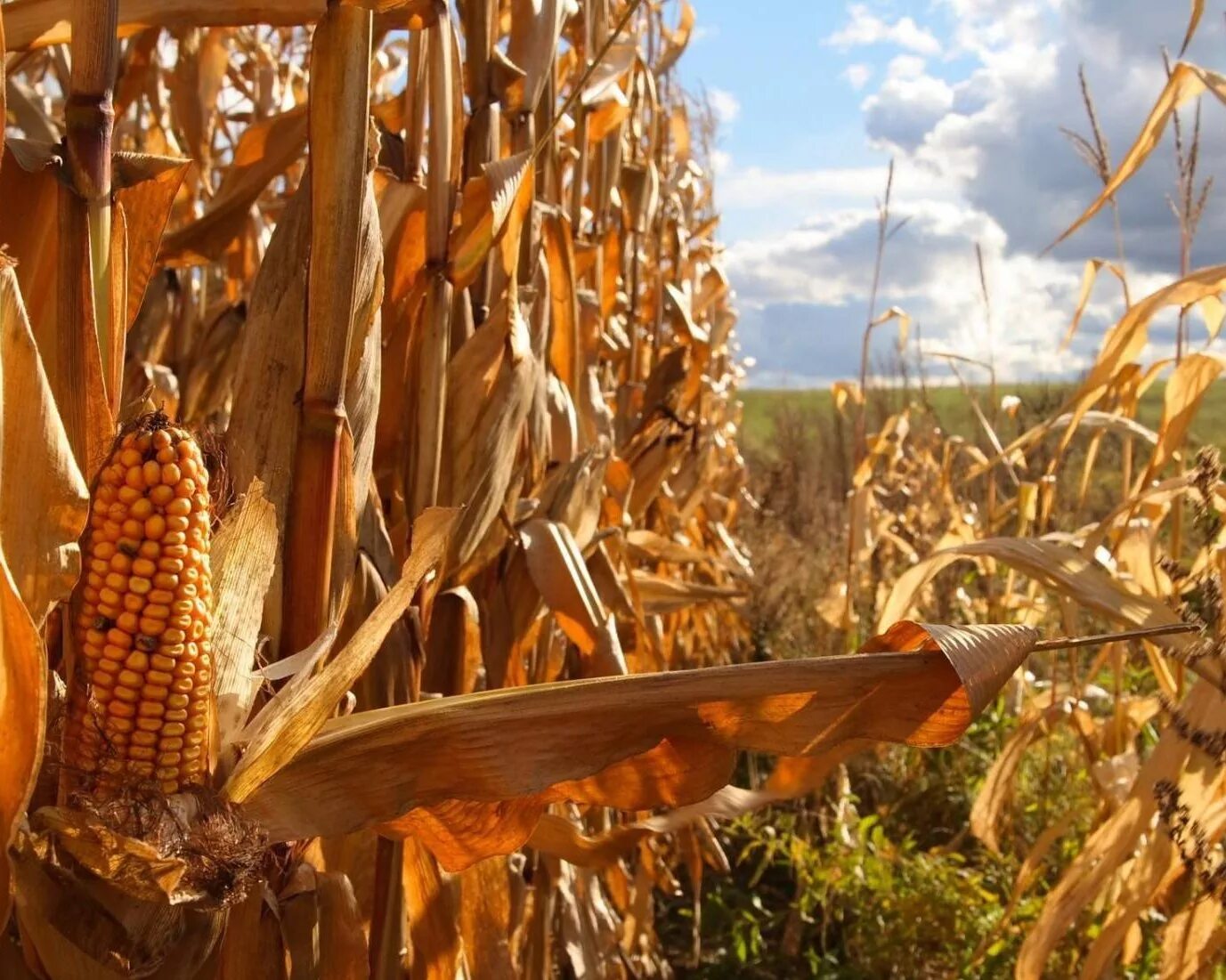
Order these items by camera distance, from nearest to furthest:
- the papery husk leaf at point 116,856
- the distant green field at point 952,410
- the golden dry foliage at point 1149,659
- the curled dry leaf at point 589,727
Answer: the papery husk leaf at point 116,856 → the curled dry leaf at point 589,727 → the golden dry foliage at point 1149,659 → the distant green field at point 952,410

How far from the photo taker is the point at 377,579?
110 centimetres

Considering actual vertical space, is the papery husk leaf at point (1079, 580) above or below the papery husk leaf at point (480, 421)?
below

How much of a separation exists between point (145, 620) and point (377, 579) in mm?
413

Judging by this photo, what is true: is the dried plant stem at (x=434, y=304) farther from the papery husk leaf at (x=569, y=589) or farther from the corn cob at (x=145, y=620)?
the corn cob at (x=145, y=620)

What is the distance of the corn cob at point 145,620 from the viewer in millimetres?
692

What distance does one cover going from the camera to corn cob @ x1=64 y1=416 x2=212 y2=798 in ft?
2.27

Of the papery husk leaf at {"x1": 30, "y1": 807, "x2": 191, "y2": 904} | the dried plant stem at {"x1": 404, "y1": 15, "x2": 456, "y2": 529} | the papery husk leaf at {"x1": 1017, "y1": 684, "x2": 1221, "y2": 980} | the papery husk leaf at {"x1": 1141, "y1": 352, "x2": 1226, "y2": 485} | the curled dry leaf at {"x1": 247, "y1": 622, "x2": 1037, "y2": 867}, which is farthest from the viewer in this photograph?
the papery husk leaf at {"x1": 1141, "y1": 352, "x2": 1226, "y2": 485}

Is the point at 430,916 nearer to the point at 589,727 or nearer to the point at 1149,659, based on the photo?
the point at 589,727

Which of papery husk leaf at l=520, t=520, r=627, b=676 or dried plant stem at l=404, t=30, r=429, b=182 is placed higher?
dried plant stem at l=404, t=30, r=429, b=182

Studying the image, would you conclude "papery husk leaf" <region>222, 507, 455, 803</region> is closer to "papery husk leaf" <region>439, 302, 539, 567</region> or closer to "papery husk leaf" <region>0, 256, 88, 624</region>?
"papery husk leaf" <region>0, 256, 88, 624</region>

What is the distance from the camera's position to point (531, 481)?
5.49 ft

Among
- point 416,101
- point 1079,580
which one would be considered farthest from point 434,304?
point 1079,580

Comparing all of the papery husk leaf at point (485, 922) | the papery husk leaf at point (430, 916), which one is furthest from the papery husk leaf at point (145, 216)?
the papery husk leaf at point (485, 922)

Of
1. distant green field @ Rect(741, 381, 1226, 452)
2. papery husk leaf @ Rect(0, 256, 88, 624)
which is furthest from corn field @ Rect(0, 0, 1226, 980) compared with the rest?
distant green field @ Rect(741, 381, 1226, 452)
